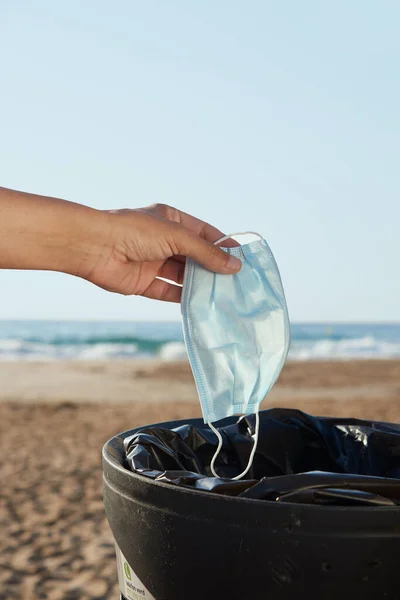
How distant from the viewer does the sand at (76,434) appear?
10.8 feet

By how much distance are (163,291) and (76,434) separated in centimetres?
506

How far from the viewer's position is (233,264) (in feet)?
5.12

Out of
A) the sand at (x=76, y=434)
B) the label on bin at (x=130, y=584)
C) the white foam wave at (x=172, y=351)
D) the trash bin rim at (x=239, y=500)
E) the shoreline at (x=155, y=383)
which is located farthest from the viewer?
the white foam wave at (x=172, y=351)

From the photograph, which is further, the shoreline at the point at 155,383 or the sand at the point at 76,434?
the shoreline at the point at 155,383

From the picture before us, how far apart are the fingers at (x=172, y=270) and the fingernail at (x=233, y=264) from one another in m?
0.27

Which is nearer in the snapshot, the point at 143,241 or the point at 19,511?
the point at 143,241

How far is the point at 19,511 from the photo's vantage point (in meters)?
4.13

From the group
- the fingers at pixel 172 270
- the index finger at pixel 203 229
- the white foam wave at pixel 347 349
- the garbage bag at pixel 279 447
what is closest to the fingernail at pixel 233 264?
the index finger at pixel 203 229

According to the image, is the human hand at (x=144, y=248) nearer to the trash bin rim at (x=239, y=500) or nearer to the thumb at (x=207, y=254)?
the thumb at (x=207, y=254)

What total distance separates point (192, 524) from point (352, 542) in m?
0.26

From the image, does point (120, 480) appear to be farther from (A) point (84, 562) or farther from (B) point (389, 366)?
(B) point (389, 366)

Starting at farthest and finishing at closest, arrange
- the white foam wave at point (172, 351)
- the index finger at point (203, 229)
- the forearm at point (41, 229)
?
the white foam wave at point (172, 351) < the index finger at point (203, 229) < the forearm at point (41, 229)

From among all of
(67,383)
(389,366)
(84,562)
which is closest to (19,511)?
(84,562)

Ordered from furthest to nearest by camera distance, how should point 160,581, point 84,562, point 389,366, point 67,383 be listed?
point 389,366 < point 67,383 < point 84,562 < point 160,581
